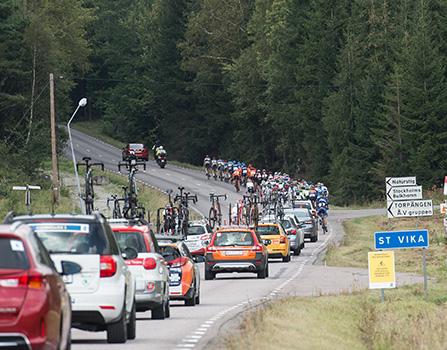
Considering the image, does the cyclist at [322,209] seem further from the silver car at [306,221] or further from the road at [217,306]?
the silver car at [306,221]

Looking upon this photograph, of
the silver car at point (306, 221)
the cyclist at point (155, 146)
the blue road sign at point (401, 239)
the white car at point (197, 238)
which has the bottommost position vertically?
the blue road sign at point (401, 239)

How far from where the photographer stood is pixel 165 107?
14500cm

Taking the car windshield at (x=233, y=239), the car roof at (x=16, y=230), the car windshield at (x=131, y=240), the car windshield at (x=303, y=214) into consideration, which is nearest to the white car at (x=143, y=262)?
the car windshield at (x=131, y=240)

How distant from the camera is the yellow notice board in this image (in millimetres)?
30750

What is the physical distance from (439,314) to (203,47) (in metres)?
108

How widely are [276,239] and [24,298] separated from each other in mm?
39298

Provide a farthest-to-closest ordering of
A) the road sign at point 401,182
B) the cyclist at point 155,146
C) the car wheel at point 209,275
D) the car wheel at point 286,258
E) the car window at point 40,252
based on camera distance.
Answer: the cyclist at point 155,146, the car wheel at point 286,258, the car wheel at point 209,275, the road sign at point 401,182, the car window at point 40,252

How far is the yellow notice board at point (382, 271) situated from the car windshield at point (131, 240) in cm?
653

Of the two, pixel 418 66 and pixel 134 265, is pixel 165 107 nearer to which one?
pixel 418 66

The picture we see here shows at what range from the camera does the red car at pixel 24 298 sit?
1518 centimetres

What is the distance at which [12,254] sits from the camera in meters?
15.5

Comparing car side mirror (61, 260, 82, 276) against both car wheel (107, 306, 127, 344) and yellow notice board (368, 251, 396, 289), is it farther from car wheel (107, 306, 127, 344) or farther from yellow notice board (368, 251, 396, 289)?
yellow notice board (368, 251, 396, 289)

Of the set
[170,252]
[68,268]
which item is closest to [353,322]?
[170,252]

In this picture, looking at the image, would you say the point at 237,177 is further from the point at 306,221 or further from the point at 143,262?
the point at 143,262
